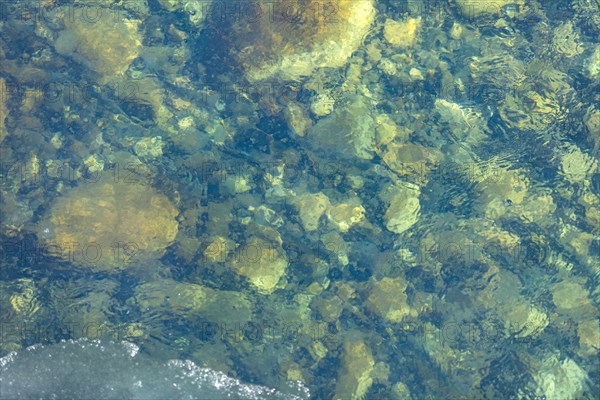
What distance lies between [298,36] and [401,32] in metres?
1.19

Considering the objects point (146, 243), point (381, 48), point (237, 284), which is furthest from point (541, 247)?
point (146, 243)

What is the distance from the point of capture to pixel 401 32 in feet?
18.4

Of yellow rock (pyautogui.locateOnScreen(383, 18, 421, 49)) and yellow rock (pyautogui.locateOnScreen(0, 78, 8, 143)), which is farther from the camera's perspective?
yellow rock (pyautogui.locateOnScreen(383, 18, 421, 49))

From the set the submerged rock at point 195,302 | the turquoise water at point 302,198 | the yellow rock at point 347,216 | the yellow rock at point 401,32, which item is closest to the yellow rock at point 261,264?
the turquoise water at point 302,198

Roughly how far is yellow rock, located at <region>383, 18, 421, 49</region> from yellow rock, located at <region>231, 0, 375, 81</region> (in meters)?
0.28

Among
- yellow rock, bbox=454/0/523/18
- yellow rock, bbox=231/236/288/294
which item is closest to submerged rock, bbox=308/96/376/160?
yellow rock, bbox=231/236/288/294

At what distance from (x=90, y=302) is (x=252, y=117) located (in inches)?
99.3

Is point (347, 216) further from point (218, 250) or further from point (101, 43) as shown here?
point (101, 43)

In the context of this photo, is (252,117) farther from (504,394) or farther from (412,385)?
(504,394)

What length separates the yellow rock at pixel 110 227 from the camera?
497 cm

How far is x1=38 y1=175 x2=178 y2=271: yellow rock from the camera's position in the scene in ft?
16.3

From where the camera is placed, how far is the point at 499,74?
5461mm

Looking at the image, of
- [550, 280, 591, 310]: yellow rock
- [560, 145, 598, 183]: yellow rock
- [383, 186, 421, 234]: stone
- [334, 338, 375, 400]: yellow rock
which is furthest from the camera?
[383, 186, 421, 234]: stone

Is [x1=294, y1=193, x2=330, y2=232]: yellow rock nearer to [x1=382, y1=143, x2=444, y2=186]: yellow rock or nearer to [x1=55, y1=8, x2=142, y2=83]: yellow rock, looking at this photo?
[x1=382, y1=143, x2=444, y2=186]: yellow rock
